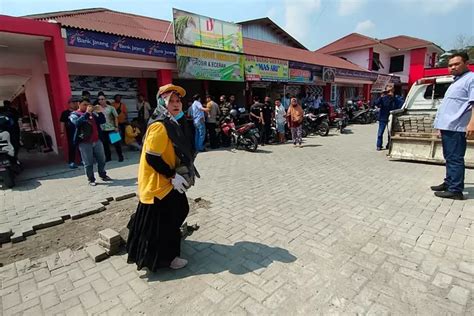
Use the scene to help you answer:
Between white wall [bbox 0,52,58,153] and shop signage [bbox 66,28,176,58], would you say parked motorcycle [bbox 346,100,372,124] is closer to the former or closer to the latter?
shop signage [bbox 66,28,176,58]

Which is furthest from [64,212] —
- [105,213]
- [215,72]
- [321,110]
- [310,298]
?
[321,110]

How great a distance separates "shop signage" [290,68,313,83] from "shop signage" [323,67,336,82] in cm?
150

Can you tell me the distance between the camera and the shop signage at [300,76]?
1488cm

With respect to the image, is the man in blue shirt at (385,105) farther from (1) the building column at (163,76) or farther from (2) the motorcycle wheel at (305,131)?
(1) the building column at (163,76)

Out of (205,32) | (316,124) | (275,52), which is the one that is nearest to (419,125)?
(316,124)

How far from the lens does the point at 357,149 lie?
882 cm

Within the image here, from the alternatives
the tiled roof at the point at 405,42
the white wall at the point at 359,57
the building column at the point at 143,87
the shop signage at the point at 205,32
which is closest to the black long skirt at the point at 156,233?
the shop signage at the point at 205,32

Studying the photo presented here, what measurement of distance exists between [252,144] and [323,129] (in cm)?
456

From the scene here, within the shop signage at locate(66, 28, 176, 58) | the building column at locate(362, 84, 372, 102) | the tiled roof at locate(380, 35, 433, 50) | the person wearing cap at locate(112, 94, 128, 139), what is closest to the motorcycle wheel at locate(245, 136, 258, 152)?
the shop signage at locate(66, 28, 176, 58)

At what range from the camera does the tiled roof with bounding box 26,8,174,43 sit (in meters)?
9.68

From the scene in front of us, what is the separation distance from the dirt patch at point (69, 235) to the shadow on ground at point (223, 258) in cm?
107

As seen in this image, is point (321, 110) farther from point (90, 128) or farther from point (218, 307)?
point (218, 307)

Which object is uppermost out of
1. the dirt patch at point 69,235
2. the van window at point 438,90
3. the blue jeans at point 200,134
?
the van window at point 438,90

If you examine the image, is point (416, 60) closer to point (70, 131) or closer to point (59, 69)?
point (59, 69)
